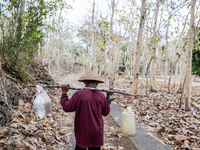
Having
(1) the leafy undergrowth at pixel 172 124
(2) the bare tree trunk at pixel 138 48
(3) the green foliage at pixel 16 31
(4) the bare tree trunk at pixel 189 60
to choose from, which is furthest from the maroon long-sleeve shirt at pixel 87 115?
(2) the bare tree trunk at pixel 138 48

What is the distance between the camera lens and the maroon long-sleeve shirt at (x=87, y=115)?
2.46 meters

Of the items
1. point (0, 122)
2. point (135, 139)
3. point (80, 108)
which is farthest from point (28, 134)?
point (135, 139)

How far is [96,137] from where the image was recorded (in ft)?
8.16

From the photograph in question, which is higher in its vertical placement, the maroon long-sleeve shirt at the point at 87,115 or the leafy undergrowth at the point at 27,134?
the maroon long-sleeve shirt at the point at 87,115

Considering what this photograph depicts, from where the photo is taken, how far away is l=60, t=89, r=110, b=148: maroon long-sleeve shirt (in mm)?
2459

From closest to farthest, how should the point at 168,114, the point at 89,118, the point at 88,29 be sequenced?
1. the point at 89,118
2. the point at 168,114
3. the point at 88,29

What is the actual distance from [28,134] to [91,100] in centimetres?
208

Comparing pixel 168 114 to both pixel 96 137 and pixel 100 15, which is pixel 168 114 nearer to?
pixel 96 137

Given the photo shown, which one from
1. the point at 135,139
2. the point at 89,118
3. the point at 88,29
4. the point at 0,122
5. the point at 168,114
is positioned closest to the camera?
the point at 89,118

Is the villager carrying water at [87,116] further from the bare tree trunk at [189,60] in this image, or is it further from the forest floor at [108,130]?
the bare tree trunk at [189,60]

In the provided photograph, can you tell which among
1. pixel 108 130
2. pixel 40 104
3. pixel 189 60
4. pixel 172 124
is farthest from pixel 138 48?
pixel 40 104

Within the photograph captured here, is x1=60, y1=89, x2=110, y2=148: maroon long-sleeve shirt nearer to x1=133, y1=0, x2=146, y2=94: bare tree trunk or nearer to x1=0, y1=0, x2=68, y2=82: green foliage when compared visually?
x1=0, y1=0, x2=68, y2=82: green foliage

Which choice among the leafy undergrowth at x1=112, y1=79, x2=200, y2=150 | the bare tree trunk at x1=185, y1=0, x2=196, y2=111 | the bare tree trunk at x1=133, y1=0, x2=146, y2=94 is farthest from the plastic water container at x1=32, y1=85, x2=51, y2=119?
the bare tree trunk at x1=133, y1=0, x2=146, y2=94

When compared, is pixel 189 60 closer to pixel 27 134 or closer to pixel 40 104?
pixel 40 104
